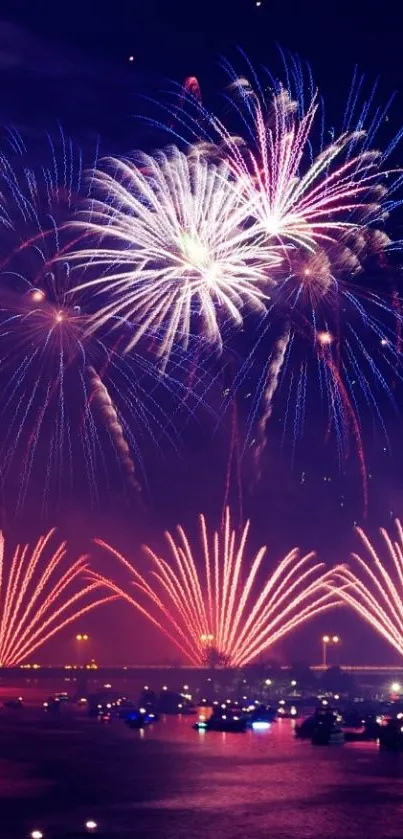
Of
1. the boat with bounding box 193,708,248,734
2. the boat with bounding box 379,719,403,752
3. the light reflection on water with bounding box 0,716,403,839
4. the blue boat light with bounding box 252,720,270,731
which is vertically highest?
the blue boat light with bounding box 252,720,270,731

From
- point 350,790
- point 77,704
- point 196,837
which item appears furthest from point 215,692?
point 196,837

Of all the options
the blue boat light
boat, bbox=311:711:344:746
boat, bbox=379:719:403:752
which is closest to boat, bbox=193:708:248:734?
the blue boat light

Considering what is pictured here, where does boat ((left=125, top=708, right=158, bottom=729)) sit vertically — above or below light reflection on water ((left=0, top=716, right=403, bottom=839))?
above

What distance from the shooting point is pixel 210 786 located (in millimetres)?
58469

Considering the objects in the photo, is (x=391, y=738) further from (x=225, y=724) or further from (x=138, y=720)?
(x=138, y=720)

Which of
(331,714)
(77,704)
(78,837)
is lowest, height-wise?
(78,837)

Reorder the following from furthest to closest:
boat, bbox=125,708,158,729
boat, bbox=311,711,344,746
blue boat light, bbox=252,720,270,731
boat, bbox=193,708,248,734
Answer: blue boat light, bbox=252,720,270,731 → boat, bbox=125,708,158,729 → boat, bbox=193,708,248,734 → boat, bbox=311,711,344,746

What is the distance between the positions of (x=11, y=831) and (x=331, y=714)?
2475 inches

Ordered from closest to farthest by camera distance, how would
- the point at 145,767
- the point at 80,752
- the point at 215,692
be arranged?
the point at 145,767 < the point at 80,752 < the point at 215,692

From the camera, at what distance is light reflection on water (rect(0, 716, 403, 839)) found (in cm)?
4547

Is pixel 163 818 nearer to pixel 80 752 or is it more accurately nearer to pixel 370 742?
pixel 80 752

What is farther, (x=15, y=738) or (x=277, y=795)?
(x=15, y=738)

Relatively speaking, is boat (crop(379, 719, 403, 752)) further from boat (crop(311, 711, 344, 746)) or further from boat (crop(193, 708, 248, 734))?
boat (crop(193, 708, 248, 734))

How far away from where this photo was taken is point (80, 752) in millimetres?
81312
